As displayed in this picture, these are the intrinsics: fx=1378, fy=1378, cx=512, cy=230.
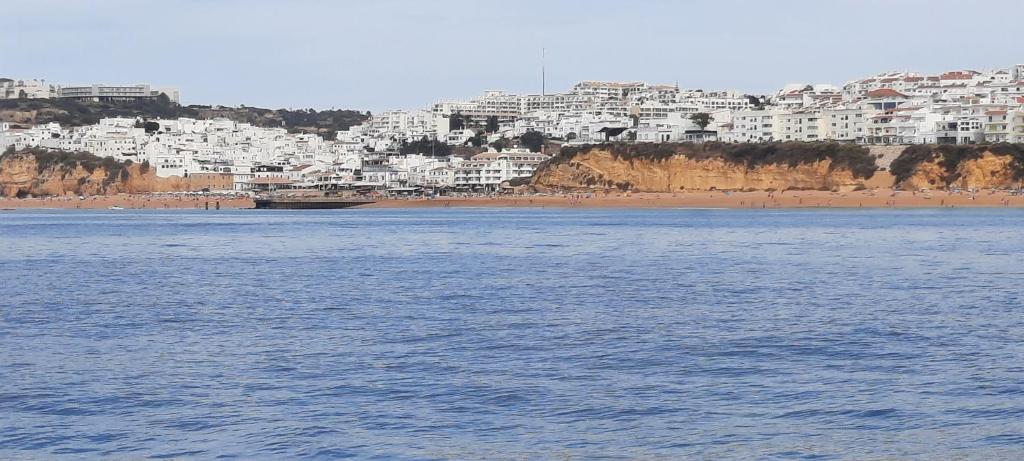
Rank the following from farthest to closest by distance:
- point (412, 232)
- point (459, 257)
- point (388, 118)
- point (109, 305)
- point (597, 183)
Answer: point (388, 118) → point (597, 183) → point (412, 232) → point (459, 257) → point (109, 305)

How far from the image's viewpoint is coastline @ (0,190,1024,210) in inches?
3450

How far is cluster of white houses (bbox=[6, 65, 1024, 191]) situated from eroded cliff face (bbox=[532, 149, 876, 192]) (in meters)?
12.5

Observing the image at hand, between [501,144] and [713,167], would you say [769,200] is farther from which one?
[501,144]

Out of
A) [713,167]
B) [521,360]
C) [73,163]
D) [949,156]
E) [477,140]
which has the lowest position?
[521,360]

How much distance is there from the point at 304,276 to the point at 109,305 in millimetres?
7980

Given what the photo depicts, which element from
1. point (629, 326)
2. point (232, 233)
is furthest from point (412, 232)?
point (629, 326)

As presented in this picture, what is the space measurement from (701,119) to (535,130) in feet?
109

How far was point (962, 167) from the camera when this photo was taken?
3637 inches

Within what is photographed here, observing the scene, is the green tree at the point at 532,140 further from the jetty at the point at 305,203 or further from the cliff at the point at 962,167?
the cliff at the point at 962,167

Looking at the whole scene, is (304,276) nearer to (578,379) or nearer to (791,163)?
(578,379)

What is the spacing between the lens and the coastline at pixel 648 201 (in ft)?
287

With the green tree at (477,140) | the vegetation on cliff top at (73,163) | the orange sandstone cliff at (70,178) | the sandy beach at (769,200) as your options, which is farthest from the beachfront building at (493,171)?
the green tree at (477,140)

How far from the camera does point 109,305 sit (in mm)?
25609

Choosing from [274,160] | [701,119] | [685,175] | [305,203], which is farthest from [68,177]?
[685,175]
